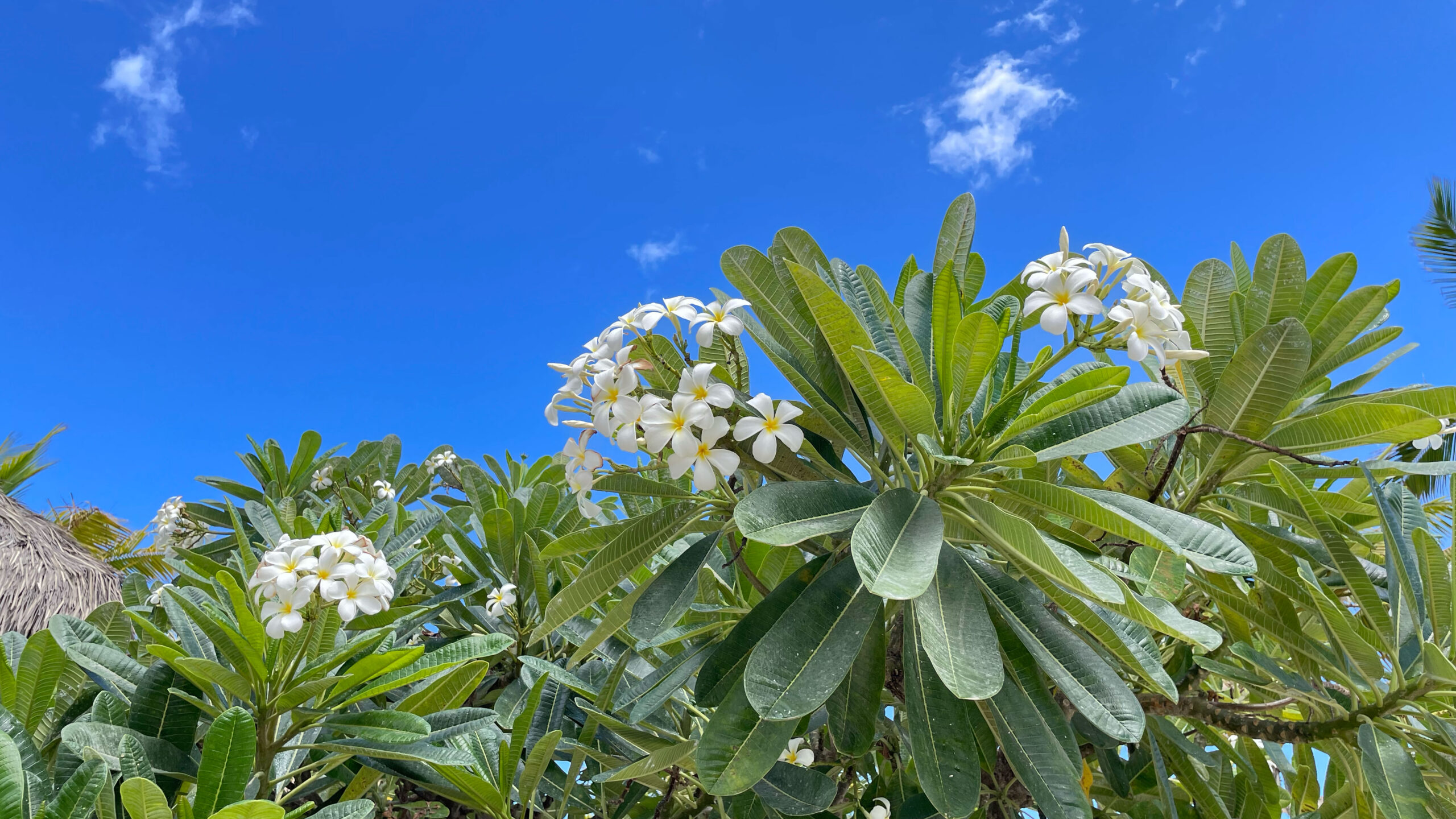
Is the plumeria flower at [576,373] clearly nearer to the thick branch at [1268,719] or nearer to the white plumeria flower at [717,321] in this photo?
the white plumeria flower at [717,321]

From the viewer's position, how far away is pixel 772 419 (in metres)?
1.29

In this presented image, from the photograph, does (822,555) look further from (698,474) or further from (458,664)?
(458,664)

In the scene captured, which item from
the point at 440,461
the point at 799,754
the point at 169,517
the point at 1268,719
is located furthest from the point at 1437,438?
the point at 169,517

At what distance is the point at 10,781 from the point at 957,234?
1.66 metres

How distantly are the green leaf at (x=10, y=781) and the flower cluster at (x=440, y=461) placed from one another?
2.99 metres

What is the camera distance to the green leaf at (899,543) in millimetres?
1041

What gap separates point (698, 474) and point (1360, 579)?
114 centimetres

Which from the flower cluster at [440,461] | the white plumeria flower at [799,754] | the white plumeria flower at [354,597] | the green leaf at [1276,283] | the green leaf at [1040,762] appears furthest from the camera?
the flower cluster at [440,461]

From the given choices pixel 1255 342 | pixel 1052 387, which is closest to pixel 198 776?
pixel 1052 387

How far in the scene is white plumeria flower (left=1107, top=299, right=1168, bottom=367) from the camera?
1.26 meters

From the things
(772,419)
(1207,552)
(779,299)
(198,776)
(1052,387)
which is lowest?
(198,776)

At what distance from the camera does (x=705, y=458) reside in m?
1.26

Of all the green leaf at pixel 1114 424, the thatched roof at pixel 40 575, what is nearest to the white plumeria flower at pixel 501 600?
the green leaf at pixel 1114 424

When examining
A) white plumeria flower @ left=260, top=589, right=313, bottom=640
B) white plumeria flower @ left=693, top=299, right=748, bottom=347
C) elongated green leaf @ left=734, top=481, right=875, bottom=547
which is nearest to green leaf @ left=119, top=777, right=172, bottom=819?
white plumeria flower @ left=260, top=589, right=313, bottom=640
